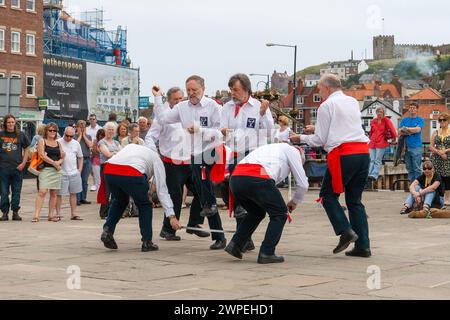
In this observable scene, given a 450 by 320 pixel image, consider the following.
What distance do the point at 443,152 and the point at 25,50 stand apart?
54262 mm

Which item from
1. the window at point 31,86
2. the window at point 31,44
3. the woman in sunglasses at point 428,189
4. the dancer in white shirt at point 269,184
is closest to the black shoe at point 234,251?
the dancer in white shirt at point 269,184

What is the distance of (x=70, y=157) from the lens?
16.1m

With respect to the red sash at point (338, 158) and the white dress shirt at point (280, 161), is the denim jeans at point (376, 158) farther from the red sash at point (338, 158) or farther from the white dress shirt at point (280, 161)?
the white dress shirt at point (280, 161)

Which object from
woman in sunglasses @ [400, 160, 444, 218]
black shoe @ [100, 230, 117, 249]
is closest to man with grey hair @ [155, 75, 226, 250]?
black shoe @ [100, 230, 117, 249]

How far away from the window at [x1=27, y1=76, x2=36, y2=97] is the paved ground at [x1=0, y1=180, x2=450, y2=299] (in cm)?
5433

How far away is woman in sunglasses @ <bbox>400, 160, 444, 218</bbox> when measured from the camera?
15.1 meters

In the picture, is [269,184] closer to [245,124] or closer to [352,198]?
[352,198]

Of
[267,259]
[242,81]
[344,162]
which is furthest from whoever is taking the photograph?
[242,81]

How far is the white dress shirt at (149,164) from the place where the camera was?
998cm

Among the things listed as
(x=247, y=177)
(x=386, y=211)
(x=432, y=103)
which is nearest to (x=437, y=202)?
(x=386, y=211)

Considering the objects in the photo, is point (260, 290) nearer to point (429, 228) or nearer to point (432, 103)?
point (429, 228)

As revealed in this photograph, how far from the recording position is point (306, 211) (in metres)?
16.6

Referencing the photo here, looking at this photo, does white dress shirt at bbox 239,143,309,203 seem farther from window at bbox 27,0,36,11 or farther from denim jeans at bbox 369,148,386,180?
window at bbox 27,0,36,11

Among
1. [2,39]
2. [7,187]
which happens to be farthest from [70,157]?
[2,39]
